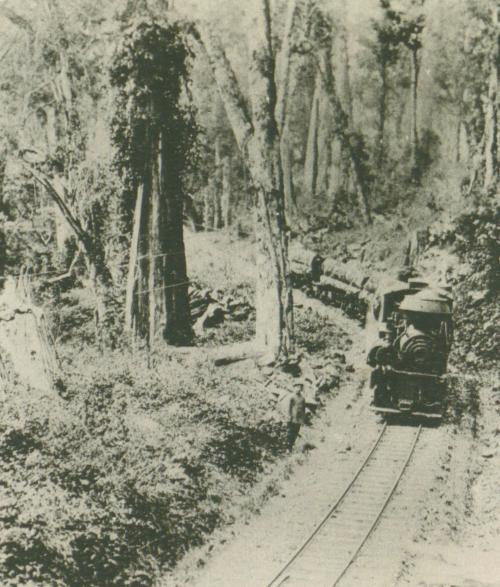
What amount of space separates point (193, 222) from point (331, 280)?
171 cm

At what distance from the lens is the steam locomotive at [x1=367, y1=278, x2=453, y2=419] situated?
7527mm

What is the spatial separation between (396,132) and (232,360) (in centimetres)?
296

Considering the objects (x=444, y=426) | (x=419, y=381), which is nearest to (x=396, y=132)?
(x=419, y=381)

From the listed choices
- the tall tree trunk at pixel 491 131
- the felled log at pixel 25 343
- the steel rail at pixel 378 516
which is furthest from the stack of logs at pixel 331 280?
the felled log at pixel 25 343

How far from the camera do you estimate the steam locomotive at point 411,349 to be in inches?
296

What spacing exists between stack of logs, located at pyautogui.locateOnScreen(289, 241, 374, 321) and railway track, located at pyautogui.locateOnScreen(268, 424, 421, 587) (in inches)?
60.3

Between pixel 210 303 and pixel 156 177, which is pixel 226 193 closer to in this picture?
pixel 156 177

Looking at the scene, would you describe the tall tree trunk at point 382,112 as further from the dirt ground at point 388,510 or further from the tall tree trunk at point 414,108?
the dirt ground at point 388,510

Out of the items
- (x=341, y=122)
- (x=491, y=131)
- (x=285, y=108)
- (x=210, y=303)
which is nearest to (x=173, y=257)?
(x=210, y=303)

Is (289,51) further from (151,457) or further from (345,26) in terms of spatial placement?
(151,457)

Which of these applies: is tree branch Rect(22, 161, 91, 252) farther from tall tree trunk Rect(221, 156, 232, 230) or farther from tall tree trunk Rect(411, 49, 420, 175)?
tall tree trunk Rect(411, 49, 420, 175)

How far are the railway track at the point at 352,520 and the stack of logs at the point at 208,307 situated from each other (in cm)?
210

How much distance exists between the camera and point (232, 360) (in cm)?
700

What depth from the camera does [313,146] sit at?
710 cm
